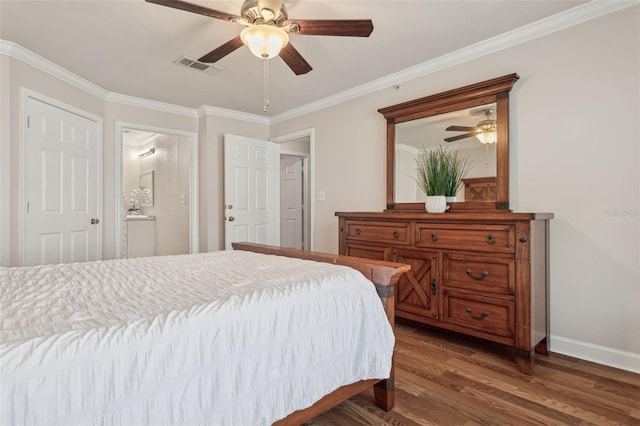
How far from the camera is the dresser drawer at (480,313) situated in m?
2.13

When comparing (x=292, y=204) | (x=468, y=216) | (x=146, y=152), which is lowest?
(x=468, y=216)

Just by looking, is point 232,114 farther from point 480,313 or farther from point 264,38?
point 480,313

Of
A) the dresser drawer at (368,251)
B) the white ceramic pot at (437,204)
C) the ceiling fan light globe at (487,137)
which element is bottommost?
the dresser drawer at (368,251)

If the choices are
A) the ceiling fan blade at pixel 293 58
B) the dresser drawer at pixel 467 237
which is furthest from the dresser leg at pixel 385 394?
the ceiling fan blade at pixel 293 58

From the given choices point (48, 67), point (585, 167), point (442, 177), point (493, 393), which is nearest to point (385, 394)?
point (493, 393)

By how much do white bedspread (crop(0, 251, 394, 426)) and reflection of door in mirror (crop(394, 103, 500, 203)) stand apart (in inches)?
68.2

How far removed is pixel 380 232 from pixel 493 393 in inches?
54.7

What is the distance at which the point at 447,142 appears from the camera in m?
2.88

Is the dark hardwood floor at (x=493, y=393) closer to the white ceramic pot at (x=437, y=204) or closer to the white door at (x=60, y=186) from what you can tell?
the white ceramic pot at (x=437, y=204)

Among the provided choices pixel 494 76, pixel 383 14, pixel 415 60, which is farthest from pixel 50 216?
pixel 494 76

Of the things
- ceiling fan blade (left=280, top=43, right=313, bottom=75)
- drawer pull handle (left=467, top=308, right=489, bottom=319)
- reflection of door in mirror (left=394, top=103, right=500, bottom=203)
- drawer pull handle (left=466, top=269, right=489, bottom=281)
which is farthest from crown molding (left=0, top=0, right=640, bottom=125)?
drawer pull handle (left=467, top=308, right=489, bottom=319)

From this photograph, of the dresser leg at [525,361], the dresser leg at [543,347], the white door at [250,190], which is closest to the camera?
the dresser leg at [525,361]

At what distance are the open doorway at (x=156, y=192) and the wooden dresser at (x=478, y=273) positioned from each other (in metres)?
2.98

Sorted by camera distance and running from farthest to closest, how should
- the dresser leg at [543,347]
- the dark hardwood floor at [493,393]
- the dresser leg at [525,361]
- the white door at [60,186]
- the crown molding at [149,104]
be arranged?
the crown molding at [149,104] → the white door at [60,186] → the dresser leg at [543,347] → the dresser leg at [525,361] → the dark hardwood floor at [493,393]
